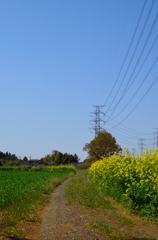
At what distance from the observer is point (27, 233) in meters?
11.5

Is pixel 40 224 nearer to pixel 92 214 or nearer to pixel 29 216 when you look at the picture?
pixel 29 216

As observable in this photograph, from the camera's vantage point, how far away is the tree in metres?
76.2

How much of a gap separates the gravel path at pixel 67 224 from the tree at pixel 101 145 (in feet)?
194

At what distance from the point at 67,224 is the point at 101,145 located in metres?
64.2

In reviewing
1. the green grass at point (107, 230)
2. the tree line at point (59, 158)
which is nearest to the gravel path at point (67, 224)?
the green grass at point (107, 230)

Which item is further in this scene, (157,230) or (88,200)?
(88,200)

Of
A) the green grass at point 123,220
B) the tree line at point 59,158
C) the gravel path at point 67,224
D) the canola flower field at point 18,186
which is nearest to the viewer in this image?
the gravel path at point 67,224

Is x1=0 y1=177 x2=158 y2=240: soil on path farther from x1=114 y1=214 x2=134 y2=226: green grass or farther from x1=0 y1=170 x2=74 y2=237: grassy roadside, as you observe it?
x1=0 y1=170 x2=74 y2=237: grassy roadside

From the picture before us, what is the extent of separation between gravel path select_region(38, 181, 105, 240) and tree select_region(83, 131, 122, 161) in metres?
59.2

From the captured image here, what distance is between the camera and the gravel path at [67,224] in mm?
10914

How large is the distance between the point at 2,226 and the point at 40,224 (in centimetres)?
151

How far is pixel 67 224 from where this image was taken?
501 inches

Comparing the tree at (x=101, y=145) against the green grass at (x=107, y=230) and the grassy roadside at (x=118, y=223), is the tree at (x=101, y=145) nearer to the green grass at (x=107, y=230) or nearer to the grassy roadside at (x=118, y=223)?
the grassy roadside at (x=118, y=223)

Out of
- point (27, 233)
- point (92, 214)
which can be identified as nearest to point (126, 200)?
point (92, 214)
